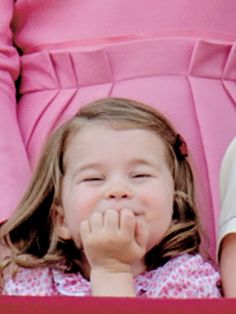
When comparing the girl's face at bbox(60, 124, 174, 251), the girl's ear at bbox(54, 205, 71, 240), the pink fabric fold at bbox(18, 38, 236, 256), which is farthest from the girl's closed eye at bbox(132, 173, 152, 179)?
the pink fabric fold at bbox(18, 38, 236, 256)

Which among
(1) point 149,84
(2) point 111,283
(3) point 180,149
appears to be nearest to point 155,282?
(2) point 111,283

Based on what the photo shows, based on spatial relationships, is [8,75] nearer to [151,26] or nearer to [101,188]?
[151,26]

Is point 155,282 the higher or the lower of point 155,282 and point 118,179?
the lower

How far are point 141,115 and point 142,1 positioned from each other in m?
0.34

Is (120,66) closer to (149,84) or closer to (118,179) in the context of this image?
(149,84)

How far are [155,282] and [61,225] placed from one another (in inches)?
5.7

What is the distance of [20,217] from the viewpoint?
1.33 m

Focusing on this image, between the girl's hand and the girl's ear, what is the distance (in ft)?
0.29

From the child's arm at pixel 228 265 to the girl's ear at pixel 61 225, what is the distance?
0.19m

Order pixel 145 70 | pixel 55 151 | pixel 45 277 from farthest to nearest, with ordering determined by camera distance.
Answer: pixel 145 70 → pixel 55 151 → pixel 45 277

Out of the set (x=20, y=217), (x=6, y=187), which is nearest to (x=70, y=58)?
(x=6, y=187)

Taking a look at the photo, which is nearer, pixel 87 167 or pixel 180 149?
pixel 87 167

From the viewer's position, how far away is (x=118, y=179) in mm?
1216

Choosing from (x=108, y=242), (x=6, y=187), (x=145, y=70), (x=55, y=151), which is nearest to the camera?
(x=108, y=242)
